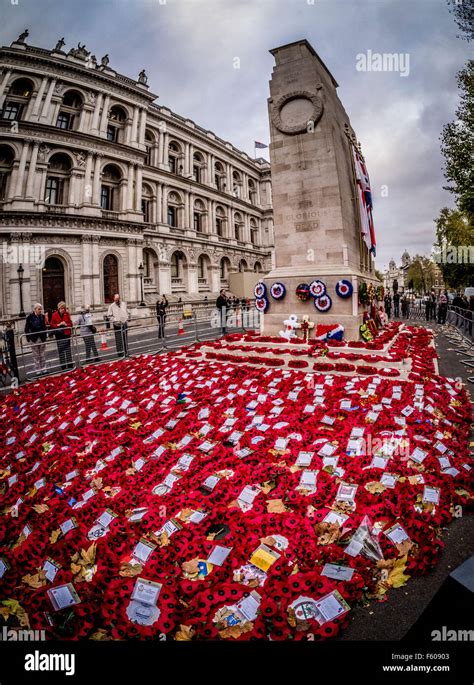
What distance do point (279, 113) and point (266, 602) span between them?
42.8 ft

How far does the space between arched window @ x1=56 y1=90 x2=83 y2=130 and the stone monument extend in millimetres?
26357

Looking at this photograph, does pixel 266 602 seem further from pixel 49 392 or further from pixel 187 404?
pixel 49 392

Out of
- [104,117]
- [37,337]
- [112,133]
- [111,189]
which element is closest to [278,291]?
[37,337]

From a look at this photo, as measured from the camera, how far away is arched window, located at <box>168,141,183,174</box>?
40094mm

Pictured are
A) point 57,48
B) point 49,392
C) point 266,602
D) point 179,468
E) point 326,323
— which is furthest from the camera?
point 57,48

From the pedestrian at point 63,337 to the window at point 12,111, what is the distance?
27055 millimetres

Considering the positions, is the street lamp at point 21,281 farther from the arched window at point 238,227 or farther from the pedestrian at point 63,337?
the arched window at point 238,227

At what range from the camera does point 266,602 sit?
7.91 feet

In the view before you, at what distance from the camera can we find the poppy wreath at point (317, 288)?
10164mm

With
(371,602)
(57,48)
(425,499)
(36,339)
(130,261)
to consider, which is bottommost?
(371,602)

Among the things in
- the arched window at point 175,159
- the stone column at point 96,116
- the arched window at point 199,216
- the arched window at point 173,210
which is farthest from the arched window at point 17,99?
the arched window at point 199,216

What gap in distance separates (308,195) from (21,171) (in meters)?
26.0

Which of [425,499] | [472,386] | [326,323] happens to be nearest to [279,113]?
[326,323]

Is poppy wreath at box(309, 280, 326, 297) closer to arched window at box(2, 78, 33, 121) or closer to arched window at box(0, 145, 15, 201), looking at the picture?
arched window at box(0, 145, 15, 201)
